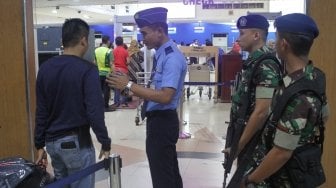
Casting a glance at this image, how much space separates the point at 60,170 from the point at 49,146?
7.3 inches

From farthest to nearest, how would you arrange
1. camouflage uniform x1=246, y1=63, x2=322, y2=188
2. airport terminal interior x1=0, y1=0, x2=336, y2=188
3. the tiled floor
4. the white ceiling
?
the white ceiling → airport terminal interior x1=0, y1=0, x2=336, y2=188 → the tiled floor → camouflage uniform x1=246, y1=63, x2=322, y2=188

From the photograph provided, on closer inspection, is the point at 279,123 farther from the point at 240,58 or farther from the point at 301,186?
the point at 240,58

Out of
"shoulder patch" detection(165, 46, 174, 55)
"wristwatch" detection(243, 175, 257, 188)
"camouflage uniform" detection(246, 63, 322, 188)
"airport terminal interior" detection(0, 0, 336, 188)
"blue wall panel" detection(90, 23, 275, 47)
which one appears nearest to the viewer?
"camouflage uniform" detection(246, 63, 322, 188)

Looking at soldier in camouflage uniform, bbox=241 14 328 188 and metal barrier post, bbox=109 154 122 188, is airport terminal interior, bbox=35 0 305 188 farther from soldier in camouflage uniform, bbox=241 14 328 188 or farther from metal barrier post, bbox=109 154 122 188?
soldier in camouflage uniform, bbox=241 14 328 188

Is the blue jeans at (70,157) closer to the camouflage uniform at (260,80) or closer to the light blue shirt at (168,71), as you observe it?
the light blue shirt at (168,71)

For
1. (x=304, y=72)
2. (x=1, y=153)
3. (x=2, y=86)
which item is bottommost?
(x=1, y=153)

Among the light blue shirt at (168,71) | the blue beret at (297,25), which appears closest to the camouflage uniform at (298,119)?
the blue beret at (297,25)

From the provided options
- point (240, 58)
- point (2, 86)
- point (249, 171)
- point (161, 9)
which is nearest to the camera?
point (249, 171)

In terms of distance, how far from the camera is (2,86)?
3.65 metres

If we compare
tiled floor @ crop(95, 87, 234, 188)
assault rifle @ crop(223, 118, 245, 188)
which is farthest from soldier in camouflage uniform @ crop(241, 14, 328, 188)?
tiled floor @ crop(95, 87, 234, 188)

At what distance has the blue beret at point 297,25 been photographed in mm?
1624

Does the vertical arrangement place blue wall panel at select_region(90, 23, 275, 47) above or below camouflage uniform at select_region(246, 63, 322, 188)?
above

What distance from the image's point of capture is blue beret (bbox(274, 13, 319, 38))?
162 centimetres

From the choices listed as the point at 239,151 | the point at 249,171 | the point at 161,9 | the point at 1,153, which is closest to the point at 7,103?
the point at 1,153
